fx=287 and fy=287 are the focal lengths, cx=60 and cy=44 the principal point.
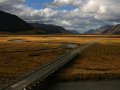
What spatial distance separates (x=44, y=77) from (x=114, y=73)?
11.9 metres

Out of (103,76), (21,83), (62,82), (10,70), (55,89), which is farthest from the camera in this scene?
(10,70)

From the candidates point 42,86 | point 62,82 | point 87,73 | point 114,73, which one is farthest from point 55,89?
point 114,73

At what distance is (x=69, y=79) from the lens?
35844 millimetres

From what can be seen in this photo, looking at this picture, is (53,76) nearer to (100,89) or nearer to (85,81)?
(85,81)

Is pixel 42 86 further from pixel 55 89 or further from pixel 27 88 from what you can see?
pixel 27 88

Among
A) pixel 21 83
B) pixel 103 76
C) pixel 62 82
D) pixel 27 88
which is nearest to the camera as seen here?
pixel 27 88

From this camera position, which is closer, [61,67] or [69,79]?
[69,79]

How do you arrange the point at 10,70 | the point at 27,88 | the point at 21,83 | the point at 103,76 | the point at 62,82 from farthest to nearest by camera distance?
1. the point at 10,70
2. the point at 103,76
3. the point at 62,82
4. the point at 21,83
5. the point at 27,88

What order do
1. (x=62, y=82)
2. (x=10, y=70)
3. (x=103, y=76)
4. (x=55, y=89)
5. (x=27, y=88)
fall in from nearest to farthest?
(x=27, y=88) < (x=55, y=89) < (x=62, y=82) < (x=103, y=76) < (x=10, y=70)

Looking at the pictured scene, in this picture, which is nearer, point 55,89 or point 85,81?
point 55,89

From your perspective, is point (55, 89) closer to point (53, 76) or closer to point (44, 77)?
point (44, 77)

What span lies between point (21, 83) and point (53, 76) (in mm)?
8010

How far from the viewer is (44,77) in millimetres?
32031

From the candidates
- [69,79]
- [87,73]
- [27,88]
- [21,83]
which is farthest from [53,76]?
[27,88]
